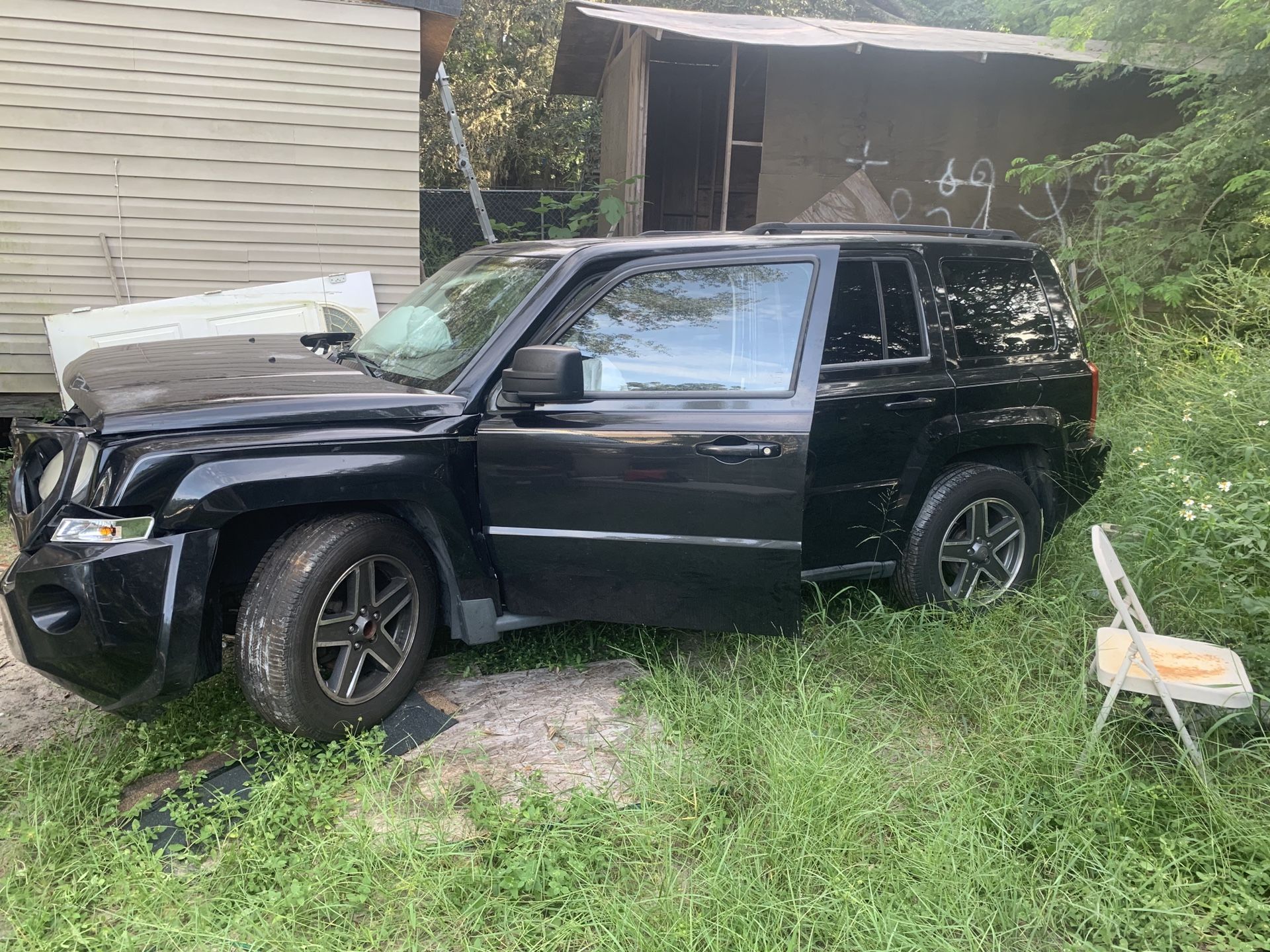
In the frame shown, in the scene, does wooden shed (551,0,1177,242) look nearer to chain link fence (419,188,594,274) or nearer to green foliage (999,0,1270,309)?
green foliage (999,0,1270,309)

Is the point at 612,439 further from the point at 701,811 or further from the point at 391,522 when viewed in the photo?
the point at 701,811

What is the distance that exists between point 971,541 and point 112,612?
136 inches

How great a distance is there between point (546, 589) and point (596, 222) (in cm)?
810

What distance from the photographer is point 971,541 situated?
393cm

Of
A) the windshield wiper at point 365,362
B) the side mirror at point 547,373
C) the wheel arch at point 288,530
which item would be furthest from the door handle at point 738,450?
the windshield wiper at point 365,362

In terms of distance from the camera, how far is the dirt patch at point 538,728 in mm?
2857

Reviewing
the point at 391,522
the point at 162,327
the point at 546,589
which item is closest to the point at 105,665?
the point at 391,522

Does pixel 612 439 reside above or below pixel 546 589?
above

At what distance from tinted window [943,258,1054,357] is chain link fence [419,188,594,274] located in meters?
8.36

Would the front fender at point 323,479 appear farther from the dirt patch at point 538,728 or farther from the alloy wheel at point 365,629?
the dirt patch at point 538,728

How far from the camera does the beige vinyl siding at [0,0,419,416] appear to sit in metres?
6.19

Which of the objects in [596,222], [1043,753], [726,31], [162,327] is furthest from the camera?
[596,222]

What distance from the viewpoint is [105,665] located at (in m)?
2.54

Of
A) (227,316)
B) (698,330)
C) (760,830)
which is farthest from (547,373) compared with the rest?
(227,316)
